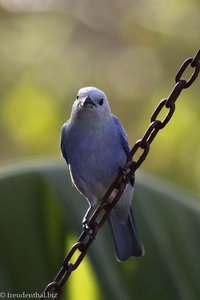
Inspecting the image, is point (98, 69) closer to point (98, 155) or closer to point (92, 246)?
point (92, 246)

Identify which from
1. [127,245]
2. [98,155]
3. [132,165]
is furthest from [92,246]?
[132,165]

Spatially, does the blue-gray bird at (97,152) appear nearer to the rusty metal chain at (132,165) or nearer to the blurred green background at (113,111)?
the rusty metal chain at (132,165)

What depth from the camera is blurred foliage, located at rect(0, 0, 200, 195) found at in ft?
25.8

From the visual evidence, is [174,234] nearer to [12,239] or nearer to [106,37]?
[12,239]

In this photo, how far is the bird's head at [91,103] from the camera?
4148 mm

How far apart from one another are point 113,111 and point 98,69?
0.63 meters

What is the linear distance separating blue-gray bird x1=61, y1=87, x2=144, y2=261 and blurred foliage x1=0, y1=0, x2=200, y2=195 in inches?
120

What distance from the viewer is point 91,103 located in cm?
416

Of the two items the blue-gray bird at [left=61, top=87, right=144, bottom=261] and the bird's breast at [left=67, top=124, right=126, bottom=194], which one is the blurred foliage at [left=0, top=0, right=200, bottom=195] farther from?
the bird's breast at [left=67, top=124, right=126, bottom=194]

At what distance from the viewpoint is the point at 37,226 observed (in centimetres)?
591

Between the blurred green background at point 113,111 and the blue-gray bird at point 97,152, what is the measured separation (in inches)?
40.3

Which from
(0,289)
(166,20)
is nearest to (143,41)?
(166,20)

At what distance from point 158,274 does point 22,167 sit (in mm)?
1260

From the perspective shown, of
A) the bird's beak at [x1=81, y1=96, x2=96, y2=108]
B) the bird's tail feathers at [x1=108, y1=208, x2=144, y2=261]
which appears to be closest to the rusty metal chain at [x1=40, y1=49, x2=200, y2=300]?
the bird's beak at [x1=81, y1=96, x2=96, y2=108]
